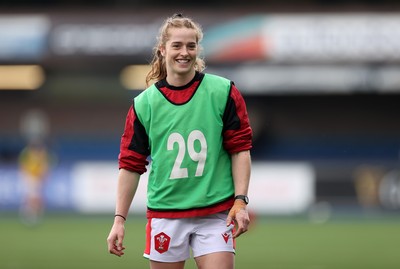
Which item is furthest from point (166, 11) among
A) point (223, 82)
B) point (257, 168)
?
point (223, 82)

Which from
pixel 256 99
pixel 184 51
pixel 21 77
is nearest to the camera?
pixel 184 51

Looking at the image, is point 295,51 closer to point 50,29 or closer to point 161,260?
point 50,29

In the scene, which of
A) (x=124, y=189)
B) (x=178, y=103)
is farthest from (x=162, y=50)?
(x=124, y=189)

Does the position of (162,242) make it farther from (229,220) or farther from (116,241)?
(229,220)

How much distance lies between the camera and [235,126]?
6617 mm

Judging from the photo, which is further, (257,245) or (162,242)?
(257,245)

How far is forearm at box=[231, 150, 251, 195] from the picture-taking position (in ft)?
21.5

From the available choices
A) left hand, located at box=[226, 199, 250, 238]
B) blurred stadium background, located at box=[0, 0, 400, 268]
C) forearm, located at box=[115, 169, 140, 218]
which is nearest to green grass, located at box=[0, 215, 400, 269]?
blurred stadium background, located at box=[0, 0, 400, 268]

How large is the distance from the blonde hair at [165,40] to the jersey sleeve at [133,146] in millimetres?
297

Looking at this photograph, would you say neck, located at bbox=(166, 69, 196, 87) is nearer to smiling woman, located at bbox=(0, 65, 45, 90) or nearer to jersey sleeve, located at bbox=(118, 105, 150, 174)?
jersey sleeve, located at bbox=(118, 105, 150, 174)

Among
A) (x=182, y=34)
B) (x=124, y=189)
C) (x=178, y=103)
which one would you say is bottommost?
(x=124, y=189)

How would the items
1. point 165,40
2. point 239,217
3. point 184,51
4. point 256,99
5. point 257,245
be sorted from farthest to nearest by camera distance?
point 256,99
point 257,245
point 165,40
point 184,51
point 239,217

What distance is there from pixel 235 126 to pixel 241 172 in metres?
0.29

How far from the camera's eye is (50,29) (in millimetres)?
30109
